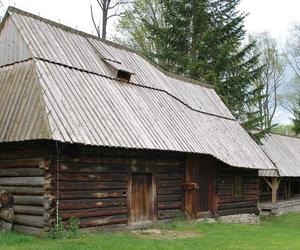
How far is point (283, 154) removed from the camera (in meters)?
32.6

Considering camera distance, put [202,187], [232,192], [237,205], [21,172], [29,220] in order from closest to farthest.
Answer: [29,220] → [21,172] → [202,187] → [232,192] → [237,205]

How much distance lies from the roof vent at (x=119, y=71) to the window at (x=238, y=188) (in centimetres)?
684

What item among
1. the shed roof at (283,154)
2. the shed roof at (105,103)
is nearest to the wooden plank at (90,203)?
the shed roof at (105,103)

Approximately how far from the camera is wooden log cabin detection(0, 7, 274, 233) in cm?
1375

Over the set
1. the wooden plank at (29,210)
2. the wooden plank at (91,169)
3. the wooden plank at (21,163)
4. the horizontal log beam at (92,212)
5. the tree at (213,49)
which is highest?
the tree at (213,49)

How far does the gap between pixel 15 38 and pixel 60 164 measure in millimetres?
4543

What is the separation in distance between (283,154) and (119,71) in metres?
17.6

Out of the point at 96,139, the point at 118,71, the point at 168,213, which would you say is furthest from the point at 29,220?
the point at 118,71

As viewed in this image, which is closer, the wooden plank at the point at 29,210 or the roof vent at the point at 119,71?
the wooden plank at the point at 29,210

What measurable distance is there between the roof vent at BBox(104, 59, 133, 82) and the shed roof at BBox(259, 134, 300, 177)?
10.9 m

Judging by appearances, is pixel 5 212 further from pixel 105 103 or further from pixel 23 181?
pixel 105 103

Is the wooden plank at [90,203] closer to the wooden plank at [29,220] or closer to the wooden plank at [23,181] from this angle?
the wooden plank at [29,220]

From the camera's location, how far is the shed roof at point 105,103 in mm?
14039

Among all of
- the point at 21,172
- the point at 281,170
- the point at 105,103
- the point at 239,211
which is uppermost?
the point at 105,103
